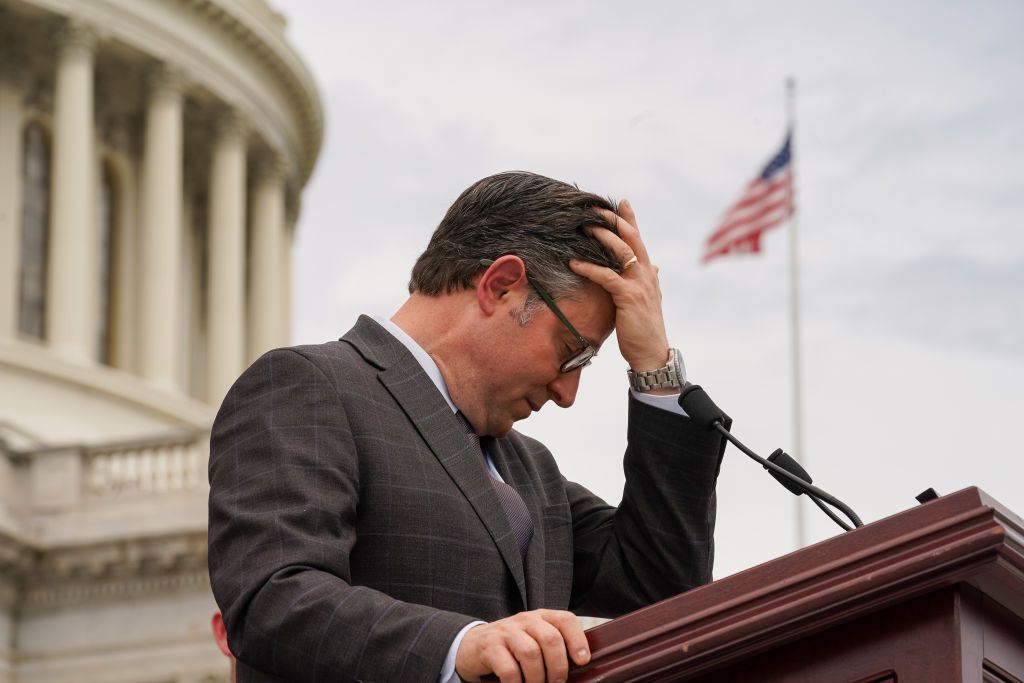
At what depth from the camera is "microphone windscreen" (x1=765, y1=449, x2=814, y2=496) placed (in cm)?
404

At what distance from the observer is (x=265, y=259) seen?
44.5 meters

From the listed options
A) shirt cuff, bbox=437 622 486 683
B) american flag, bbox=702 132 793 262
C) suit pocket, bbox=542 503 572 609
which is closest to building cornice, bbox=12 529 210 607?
american flag, bbox=702 132 793 262

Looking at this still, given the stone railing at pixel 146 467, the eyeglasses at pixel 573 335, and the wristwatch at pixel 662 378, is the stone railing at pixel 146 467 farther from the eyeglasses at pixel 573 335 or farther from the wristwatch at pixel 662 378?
the eyeglasses at pixel 573 335

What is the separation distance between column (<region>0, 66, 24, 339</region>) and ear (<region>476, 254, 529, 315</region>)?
33898 mm

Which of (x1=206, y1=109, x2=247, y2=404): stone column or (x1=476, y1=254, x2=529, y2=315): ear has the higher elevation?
(x1=206, y1=109, x2=247, y2=404): stone column

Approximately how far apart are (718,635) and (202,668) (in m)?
21.5

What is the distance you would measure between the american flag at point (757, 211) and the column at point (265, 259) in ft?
56.5

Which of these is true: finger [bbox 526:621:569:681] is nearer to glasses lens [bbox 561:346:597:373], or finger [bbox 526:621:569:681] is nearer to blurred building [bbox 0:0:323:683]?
glasses lens [bbox 561:346:597:373]

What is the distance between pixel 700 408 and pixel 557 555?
1.43 ft

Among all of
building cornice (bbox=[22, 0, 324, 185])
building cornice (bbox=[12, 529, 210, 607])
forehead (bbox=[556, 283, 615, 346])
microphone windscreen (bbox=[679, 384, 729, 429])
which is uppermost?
building cornice (bbox=[22, 0, 324, 185])

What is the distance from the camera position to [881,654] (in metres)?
3.03

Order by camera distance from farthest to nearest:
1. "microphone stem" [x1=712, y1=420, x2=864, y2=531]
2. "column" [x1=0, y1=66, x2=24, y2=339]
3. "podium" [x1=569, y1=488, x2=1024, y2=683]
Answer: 1. "column" [x1=0, y1=66, x2=24, y2=339]
2. "microphone stem" [x1=712, y1=420, x2=864, y2=531]
3. "podium" [x1=569, y1=488, x2=1024, y2=683]

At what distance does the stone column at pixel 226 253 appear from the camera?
135 feet

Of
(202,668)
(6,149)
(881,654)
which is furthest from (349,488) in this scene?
(6,149)
